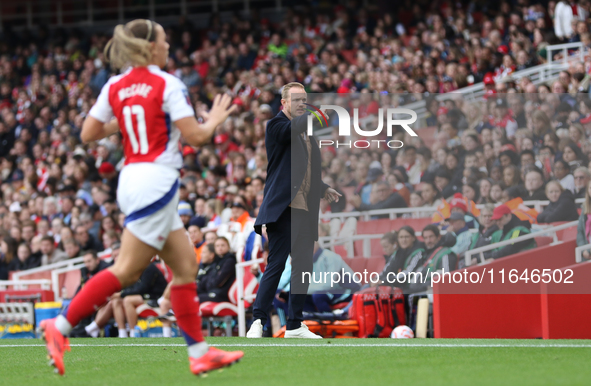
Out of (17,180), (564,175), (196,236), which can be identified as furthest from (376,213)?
(17,180)

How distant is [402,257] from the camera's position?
786 cm

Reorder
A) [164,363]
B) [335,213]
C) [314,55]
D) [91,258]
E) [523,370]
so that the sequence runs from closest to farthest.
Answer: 1. [523,370]
2. [164,363]
3. [335,213]
4. [91,258]
5. [314,55]

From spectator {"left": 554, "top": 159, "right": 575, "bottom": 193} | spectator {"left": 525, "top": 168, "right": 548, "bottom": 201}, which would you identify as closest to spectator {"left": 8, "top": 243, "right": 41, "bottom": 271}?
spectator {"left": 525, "top": 168, "right": 548, "bottom": 201}

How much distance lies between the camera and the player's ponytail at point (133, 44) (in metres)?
4.13

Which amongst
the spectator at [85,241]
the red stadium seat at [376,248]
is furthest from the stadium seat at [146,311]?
the red stadium seat at [376,248]

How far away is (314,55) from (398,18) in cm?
227

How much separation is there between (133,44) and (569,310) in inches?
167

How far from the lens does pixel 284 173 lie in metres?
6.26

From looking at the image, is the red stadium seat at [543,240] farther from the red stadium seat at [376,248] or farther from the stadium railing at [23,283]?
the stadium railing at [23,283]

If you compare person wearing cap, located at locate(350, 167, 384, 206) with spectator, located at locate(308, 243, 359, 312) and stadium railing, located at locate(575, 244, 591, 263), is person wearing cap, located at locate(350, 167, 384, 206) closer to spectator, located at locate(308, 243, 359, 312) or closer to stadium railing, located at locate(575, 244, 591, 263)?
spectator, located at locate(308, 243, 359, 312)

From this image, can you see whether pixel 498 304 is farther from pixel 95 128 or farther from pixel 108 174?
pixel 108 174

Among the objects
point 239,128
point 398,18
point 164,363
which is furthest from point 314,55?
point 164,363

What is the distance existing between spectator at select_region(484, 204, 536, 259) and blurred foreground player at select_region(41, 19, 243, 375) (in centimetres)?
410

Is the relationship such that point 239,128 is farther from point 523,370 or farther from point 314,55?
point 523,370
